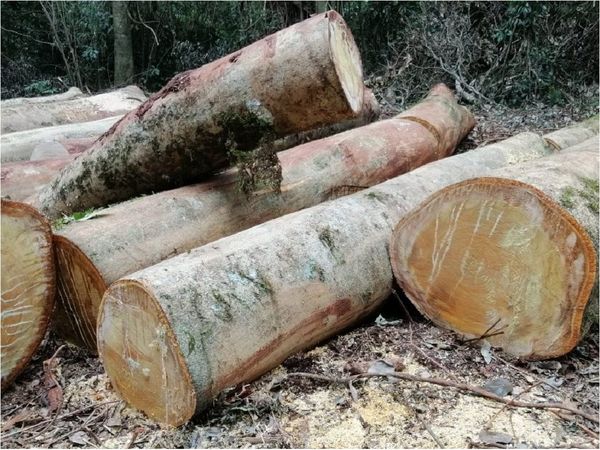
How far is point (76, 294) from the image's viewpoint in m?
3.12

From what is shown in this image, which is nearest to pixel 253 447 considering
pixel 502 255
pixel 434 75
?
pixel 502 255

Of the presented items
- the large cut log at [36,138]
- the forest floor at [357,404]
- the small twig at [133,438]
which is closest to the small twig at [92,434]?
A: the forest floor at [357,404]

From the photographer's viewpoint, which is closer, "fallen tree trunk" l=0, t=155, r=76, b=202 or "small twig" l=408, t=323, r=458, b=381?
"small twig" l=408, t=323, r=458, b=381

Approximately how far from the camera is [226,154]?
3.32 metres

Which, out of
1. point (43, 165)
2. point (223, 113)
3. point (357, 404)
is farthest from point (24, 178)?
point (357, 404)

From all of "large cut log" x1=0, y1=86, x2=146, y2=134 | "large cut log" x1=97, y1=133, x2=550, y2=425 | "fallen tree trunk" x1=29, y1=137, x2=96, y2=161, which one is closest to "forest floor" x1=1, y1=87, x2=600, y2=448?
"large cut log" x1=97, y1=133, x2=550, y2=425

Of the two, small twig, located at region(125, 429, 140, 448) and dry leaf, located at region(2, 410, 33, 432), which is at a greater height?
dry leaf, located at region(2, 410, 33, 432)

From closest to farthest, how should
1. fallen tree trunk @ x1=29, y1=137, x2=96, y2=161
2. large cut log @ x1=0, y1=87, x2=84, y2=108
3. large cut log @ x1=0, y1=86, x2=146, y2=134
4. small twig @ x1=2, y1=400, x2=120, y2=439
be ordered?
small twig @ x1=2, y1=400, x2=120, y2=439
fallen tree trunk @ x1=29, y1=137, x2=96, y2=161
large cut log @ x1=0, y1=86, x2=146, y2=134
large cut log @ x1=0, y1=87, x2=84, y2=108

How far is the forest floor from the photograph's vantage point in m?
2.39

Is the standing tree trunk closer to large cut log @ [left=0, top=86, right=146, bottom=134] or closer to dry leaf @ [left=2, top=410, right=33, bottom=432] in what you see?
large cut log @ [left=0, top=86, right=146, bottom=134]

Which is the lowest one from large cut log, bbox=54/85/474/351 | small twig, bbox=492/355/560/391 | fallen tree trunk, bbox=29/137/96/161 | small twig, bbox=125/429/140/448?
small twig, bbox=492/355/560/391

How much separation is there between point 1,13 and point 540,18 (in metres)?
9.17

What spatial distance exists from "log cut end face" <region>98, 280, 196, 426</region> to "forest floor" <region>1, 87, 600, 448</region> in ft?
0.29

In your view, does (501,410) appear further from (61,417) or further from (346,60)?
(61,417)
